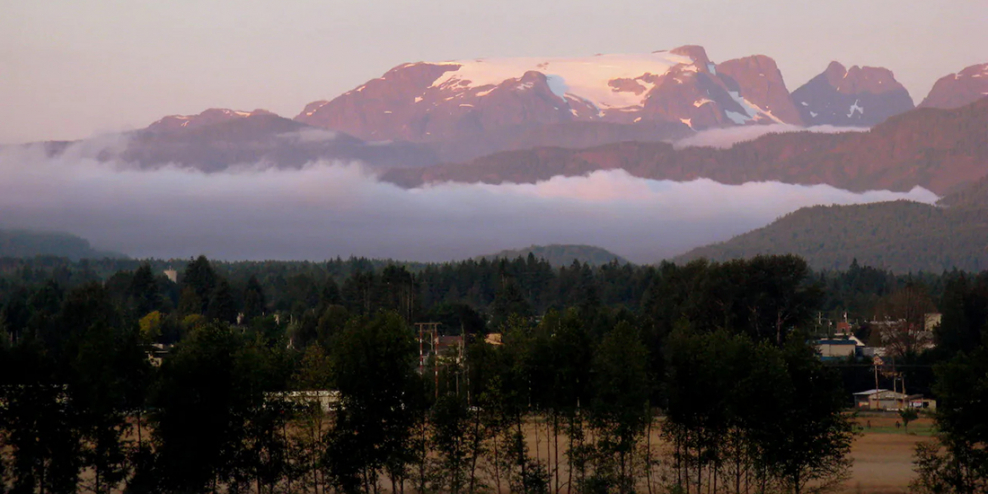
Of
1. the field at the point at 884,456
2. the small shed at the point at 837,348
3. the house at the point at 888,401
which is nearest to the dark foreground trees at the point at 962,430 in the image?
the field at the point at 884,456

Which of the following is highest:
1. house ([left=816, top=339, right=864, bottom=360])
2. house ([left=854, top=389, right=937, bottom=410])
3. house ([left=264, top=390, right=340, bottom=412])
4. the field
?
house ([left=264, top=390, right=340, bottom=412])

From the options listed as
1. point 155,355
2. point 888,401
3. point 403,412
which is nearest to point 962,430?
point 403,412

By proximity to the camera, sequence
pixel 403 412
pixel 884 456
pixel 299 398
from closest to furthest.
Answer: pixel 403 412 → pixel 299 398 → pixel 884 456

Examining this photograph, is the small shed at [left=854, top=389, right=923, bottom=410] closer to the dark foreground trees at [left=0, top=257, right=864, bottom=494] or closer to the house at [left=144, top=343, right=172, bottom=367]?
the dark foreground trees at [left=0, top=257, right=864, bottom=494]

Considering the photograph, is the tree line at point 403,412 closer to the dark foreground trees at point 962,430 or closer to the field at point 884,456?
the dark foreground trees at point 962,430

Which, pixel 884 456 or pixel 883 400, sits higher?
pixel 883 400

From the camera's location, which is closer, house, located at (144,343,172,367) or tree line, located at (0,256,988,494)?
tree line, located at (0,256,988,494)

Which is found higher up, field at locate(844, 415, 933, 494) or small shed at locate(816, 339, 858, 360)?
small shed at locate(816, 339, 858, 360)

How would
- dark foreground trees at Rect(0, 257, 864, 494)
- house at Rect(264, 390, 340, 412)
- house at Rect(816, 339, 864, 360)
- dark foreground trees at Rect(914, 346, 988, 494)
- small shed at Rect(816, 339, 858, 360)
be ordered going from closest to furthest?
dark foreground trees at Rect(0, 257, 864, 494) → dark foreground trees at Rect(914, 346, 988, 494) → house at Rect(264, 390, 340, 412) → house at Rect(816, 339, 864, 360) → small shed at Rect(816, 339, 858, 360)

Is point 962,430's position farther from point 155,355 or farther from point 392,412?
point 155,355

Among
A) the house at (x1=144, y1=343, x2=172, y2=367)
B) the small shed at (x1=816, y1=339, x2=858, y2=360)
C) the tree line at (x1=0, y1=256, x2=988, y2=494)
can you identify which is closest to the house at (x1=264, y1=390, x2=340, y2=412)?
the tree line at (x1=0, y1=256, x2=988, y2=494)

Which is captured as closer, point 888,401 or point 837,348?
point 888,401

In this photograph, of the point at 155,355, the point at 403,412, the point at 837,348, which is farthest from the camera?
the point at 837,348

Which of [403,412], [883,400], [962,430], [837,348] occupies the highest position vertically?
[403,412]
